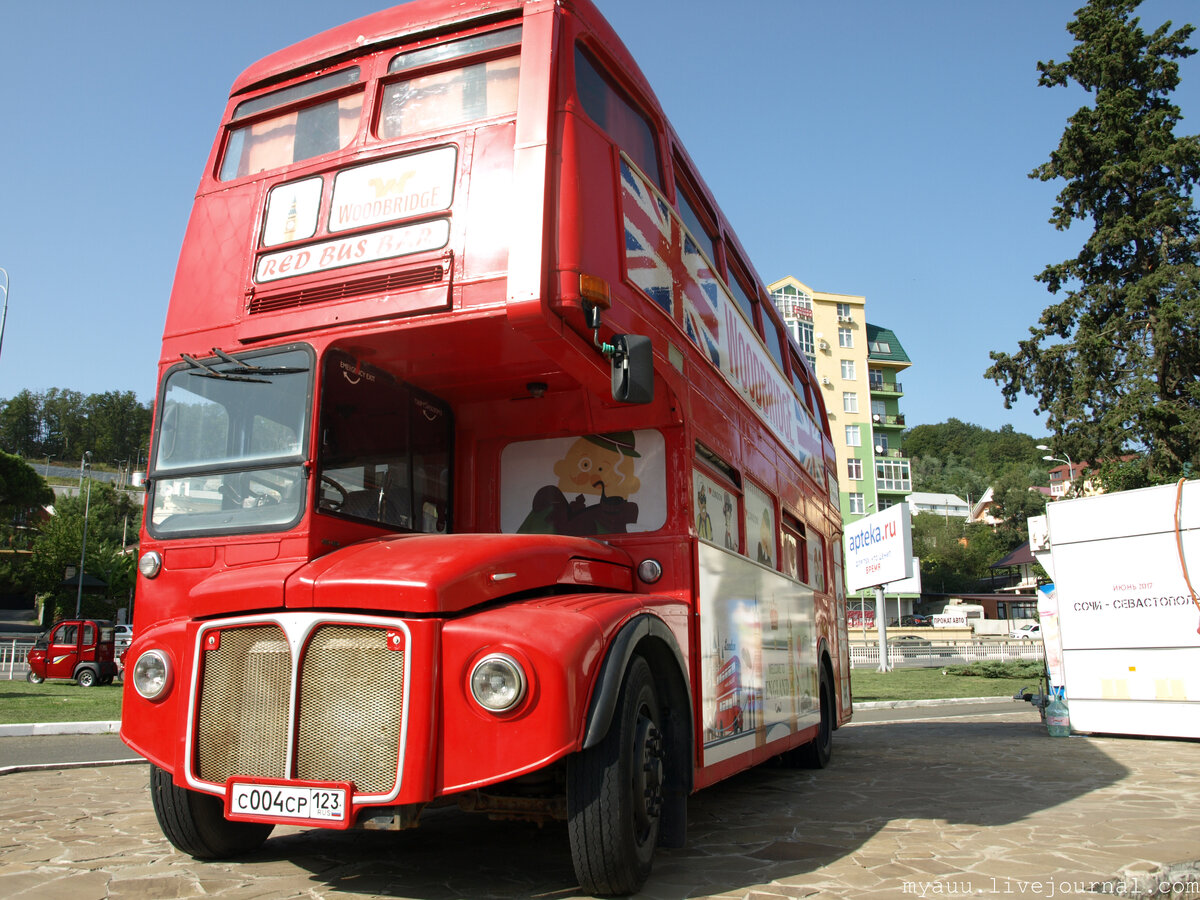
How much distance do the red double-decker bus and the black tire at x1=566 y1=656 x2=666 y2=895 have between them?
0.01 m

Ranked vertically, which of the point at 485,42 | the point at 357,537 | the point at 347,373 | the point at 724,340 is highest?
the point at 485,42

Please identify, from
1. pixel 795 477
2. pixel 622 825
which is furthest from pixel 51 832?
pixel 795 477

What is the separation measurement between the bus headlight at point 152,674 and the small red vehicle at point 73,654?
20896 millimetres

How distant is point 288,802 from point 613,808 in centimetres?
135

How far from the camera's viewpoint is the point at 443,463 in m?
5.81

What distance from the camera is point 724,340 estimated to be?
23.2ft

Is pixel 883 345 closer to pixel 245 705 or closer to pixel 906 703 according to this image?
pixel 906 703

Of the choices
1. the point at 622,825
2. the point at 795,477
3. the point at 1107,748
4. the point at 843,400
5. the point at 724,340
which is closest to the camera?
the point at 622,825

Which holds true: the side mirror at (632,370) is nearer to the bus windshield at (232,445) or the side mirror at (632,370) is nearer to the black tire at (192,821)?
the bus windshield at (232,445)

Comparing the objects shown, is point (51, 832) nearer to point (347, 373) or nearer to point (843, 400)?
point (347, 373)

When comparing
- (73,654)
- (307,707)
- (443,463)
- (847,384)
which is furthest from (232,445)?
(847,384)

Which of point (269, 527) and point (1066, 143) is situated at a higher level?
point (1066, 143)

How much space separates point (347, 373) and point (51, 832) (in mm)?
3489

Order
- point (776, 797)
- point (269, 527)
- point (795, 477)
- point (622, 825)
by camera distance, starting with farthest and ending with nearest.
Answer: point (795, 477) → point (776, 797) → point (269, 527) → point (622, 825)
